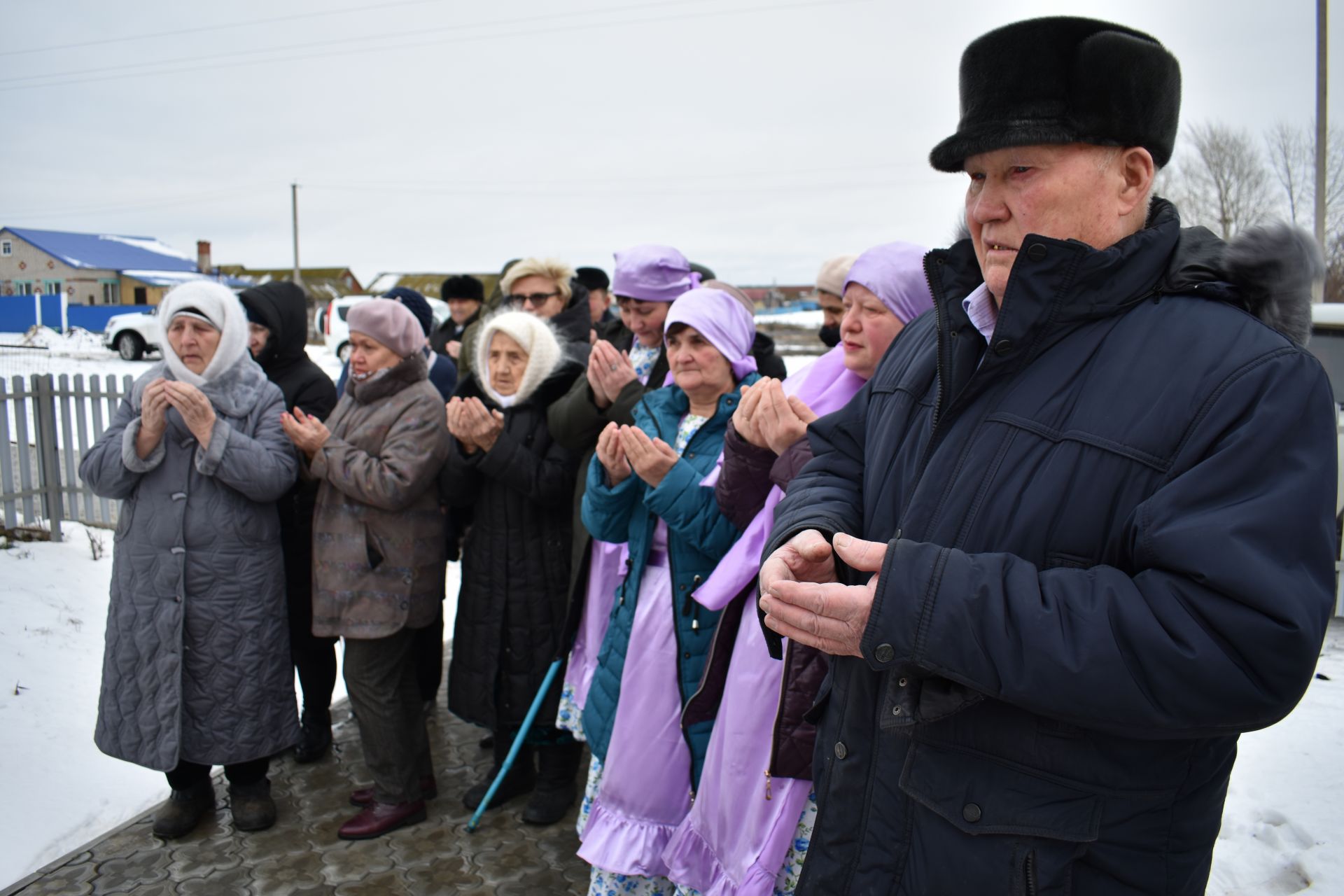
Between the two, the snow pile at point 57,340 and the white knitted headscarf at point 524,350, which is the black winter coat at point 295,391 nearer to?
the white knitted headscarf at point 524,350

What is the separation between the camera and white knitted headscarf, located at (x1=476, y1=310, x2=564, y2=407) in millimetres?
3791

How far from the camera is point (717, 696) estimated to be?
8.27 feet

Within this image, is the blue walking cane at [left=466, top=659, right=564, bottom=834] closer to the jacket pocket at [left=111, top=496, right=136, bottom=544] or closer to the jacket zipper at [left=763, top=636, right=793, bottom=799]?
the jacket zipper at [left=763, top=636, right=793, bottom=799]

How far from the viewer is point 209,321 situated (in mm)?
3527

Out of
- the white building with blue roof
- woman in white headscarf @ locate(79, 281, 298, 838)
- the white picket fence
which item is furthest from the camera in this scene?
the white picket fence

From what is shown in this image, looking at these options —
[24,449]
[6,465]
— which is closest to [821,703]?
[6,465]

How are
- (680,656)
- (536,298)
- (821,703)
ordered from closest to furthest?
(821,703), (680,656), (536,298)

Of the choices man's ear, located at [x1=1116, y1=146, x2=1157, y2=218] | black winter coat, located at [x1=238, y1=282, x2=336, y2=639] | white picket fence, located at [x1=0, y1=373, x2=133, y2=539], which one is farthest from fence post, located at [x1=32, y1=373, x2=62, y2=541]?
man's ear, located at [x1=1116, y1=146, x2=1157, y2=218]

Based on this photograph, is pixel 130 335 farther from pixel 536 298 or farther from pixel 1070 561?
pixel 1070 561

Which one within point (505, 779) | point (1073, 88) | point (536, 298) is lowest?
point (505, 779)

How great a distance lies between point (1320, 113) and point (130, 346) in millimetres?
17183

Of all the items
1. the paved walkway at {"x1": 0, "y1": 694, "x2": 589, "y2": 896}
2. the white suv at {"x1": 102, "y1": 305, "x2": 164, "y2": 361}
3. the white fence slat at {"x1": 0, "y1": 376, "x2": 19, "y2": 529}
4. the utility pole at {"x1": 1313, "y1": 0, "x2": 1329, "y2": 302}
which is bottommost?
the paved walkway at {"x1": 0, "y1": 694, "x2": 589, "y2": 896}

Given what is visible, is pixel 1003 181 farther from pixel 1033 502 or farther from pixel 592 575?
pixel 592 575

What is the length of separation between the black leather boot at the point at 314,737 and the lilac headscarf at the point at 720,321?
8.44 feet
